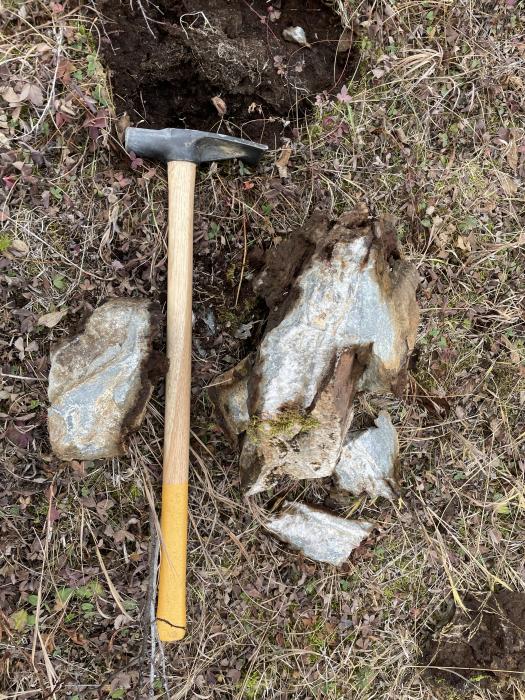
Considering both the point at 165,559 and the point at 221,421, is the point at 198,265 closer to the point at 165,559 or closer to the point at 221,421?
the point at 221,421

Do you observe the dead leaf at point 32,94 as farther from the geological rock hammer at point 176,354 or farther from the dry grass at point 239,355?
the geological rock hammer at point 176,354

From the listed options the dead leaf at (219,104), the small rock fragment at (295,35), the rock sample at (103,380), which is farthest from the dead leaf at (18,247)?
the small rock fragment at (295,35)

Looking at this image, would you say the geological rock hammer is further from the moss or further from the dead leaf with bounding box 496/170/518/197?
the dead leaf with bounding box 496/170/518/197

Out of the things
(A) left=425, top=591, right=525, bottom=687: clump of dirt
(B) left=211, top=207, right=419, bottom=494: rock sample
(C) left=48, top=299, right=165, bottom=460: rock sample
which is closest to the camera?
(B) left=211, top=207, right=419, bottom=494: rock sample

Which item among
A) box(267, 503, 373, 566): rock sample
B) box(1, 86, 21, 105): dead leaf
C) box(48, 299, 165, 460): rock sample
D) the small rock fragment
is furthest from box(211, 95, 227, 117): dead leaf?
box(267, 503, 373, 566): rock sample

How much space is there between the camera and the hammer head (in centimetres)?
277

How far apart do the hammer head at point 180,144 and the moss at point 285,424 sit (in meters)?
1.47

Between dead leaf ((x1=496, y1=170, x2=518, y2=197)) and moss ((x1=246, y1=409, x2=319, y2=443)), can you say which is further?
dead leaf ((x1=496, y1=170, x2=518, y2=197))

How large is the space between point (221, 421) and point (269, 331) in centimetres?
73

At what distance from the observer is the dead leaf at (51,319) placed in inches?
114

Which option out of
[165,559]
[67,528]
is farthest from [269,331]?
[67,528]

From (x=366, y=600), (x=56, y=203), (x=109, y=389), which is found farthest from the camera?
(x=366, y=600)

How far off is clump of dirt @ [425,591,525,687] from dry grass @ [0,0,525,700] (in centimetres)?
11

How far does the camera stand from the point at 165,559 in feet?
9.16
